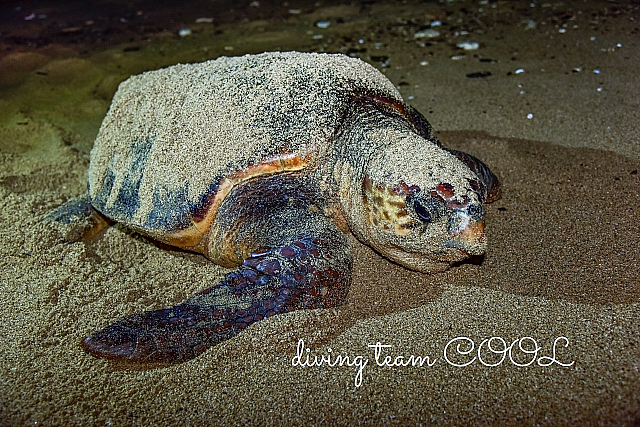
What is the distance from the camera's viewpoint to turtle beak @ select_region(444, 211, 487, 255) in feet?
5.80

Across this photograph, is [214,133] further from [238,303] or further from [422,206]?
[422,206]

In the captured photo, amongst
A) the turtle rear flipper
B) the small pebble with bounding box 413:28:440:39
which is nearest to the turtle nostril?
the turtle rear flipper

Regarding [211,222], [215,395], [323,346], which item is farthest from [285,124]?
[215,395]

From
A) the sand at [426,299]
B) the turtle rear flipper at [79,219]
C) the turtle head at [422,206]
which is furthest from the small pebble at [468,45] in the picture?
the turtle rear flipper at [79,219]

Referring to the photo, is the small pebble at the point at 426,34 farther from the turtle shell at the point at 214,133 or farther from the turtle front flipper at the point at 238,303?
the turtle front flipper at the point at 238,303

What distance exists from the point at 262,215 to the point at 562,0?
14.9 ft

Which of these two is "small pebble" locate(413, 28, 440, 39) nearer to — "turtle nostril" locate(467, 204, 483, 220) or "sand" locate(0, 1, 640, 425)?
"sand" locate(0, 1, 640, 425)

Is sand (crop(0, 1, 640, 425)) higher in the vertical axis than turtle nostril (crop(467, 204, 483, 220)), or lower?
lower

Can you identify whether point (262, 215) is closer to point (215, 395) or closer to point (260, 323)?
point (260, 323)

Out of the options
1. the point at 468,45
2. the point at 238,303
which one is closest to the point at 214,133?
the point at 238,303

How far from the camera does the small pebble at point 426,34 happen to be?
4633 millimetres

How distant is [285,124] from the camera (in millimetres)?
2137

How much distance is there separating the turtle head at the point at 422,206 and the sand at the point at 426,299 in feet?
0.52

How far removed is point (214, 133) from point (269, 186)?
33 cm
